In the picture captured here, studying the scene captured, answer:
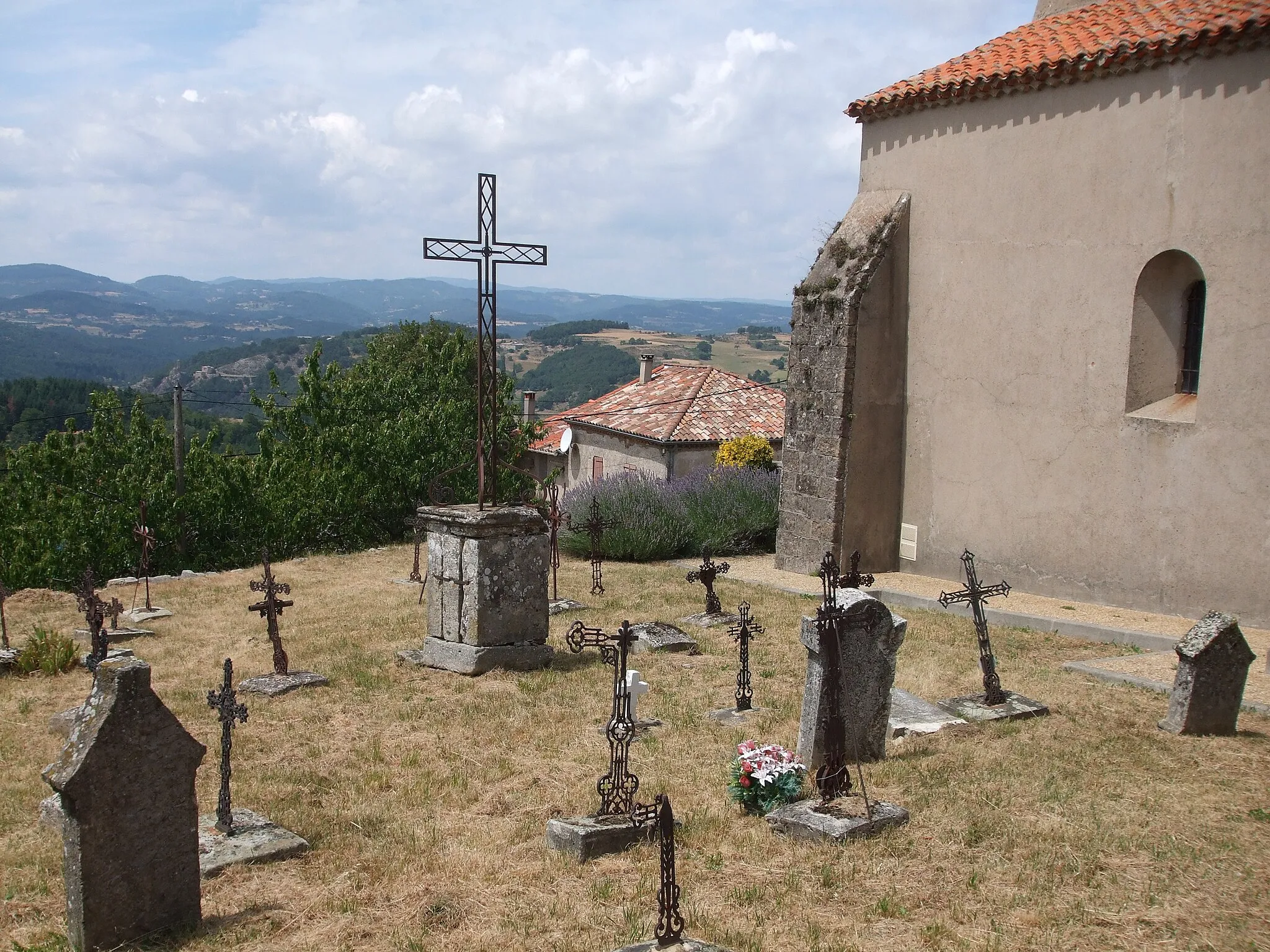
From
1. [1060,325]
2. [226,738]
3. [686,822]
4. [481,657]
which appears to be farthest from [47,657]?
[1060,325]

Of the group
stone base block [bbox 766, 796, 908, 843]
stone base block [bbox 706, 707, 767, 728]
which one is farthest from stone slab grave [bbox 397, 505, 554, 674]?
stone base block [bbox 766, 796, 908, 843]

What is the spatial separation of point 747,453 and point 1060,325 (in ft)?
28.2

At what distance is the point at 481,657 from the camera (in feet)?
31.6

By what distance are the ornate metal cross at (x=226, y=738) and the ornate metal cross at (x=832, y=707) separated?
3.38 metres

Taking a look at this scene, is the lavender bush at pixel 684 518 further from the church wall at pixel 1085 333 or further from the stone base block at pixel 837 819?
the stone base block at pixel 837 819

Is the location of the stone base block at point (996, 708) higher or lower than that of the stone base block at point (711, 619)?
higher

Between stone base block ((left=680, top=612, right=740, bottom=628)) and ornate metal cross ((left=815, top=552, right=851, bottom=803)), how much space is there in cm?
446

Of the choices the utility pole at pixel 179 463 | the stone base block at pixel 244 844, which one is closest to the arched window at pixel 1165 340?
the stone base block at pixel 244 844

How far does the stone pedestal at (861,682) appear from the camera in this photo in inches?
268

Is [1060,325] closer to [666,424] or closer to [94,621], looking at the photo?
[94,621]

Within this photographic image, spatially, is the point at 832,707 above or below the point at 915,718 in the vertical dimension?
above

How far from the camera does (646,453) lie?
24062 millimetres

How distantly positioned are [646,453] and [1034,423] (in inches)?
478

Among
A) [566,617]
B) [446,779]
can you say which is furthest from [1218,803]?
[566,617]
